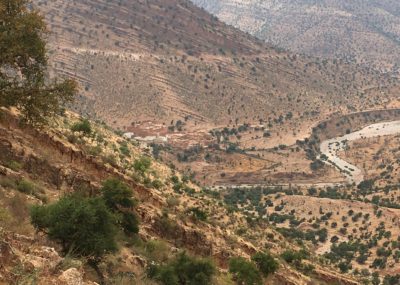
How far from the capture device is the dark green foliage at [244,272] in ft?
87.3

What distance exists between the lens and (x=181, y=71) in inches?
5832

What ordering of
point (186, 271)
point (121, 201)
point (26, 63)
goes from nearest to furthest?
point (186, 271) → point (26, 63) → point (121, 201)

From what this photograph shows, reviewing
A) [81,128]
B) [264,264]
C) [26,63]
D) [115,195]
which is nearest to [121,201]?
[115,195]

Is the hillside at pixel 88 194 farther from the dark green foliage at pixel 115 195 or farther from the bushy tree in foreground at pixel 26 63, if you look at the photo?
the bushy tree in foreground at pixel 26 63

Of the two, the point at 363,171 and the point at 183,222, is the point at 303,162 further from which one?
the point at 183,222

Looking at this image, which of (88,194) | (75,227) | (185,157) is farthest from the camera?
(185,157)

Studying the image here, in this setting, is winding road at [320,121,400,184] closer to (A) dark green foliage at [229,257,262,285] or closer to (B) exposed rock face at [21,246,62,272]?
(A) dark green foliage at [229,257,262,285]

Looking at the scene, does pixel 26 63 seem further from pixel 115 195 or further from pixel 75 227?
pixel 75 227

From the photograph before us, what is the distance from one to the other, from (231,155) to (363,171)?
29265 mm

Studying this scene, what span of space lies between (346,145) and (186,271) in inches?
4674

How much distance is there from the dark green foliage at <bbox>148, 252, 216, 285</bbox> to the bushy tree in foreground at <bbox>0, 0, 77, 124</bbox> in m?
8.10

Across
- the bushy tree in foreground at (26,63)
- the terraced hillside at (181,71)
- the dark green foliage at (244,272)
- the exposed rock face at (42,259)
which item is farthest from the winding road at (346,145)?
the exposed rock face at (42,259)

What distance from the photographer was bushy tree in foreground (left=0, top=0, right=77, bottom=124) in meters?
21.0

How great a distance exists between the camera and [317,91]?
16512cm
